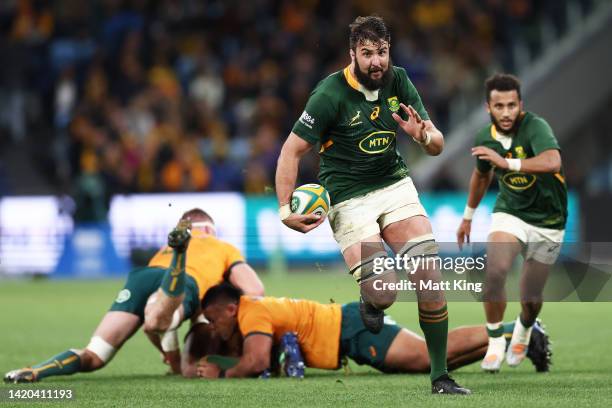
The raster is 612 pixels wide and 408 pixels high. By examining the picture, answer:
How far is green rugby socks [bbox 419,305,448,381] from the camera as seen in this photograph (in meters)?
7.79

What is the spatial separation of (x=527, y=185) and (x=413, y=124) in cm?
218

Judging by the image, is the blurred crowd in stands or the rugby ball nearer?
the rugby ball

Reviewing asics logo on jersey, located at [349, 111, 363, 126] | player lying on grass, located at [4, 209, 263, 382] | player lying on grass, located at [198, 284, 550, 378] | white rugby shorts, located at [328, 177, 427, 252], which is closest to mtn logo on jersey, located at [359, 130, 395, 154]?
asics logo on jersey, located at [349, 111, 363, 126]

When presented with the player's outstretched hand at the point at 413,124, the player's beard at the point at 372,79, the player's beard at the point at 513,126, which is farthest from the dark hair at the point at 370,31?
the player's beard at the point at 513,126

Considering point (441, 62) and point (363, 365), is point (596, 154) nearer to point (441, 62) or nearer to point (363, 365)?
point (441, 62)

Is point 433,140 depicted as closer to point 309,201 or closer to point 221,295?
point 309,201

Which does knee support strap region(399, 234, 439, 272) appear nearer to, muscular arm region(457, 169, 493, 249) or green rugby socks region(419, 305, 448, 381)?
green rugby socks region(419, 305, 448, 381)

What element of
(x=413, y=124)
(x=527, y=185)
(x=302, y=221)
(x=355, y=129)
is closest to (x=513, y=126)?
(x=527, y=185)

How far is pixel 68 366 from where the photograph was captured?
358 inches

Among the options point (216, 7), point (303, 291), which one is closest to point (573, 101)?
point (216, 7)

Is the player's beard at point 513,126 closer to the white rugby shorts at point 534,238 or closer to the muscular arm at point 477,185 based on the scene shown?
the muscular arm at point 477,185

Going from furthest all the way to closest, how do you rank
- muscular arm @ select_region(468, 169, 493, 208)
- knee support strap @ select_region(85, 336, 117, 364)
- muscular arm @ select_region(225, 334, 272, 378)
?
muscular arm @ select_region(468, 169, 493, 208)
knee support strap @ select_region(85, 336, 117, 364)
muscular arm @ select_region(225, 334, 272, 378)

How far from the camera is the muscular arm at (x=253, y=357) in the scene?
356 inches

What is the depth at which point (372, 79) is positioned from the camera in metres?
7.98
